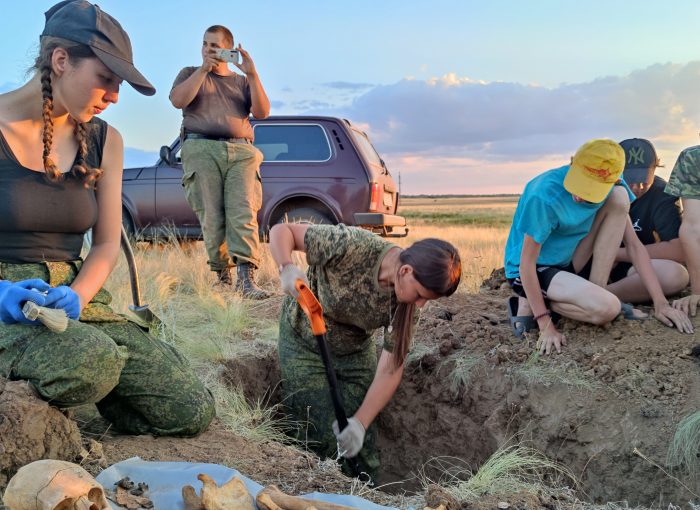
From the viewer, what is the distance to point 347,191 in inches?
296

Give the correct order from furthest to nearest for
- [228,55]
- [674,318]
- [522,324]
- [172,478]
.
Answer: [228,55] → [522,324] → [674,318] → [172,478]

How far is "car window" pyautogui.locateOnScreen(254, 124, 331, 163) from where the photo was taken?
7699 mm

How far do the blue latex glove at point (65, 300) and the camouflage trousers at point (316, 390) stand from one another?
1.52m

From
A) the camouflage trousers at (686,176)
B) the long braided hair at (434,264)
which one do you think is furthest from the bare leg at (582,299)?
the long braided hair at (434,264)

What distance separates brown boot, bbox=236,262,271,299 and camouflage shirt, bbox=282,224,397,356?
1948mm

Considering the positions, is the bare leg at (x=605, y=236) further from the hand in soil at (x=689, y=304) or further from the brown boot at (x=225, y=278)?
the brown boot at (x=225, y=278)

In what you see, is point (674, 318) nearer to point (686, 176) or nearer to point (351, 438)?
point (686, 176)

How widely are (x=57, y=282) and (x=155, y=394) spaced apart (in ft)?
1.89

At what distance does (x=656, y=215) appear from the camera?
4496mm

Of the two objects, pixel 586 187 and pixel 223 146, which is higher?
pixel 223 146

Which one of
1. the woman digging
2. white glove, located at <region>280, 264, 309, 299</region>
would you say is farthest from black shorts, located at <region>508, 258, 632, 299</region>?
white glove, located at <region>280, 264, 309, 299</region>

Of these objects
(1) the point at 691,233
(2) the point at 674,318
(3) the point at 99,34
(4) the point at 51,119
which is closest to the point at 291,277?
(4) the point at 51,119

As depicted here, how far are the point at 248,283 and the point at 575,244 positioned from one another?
8.54 ft

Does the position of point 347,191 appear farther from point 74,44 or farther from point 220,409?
point 74,44
